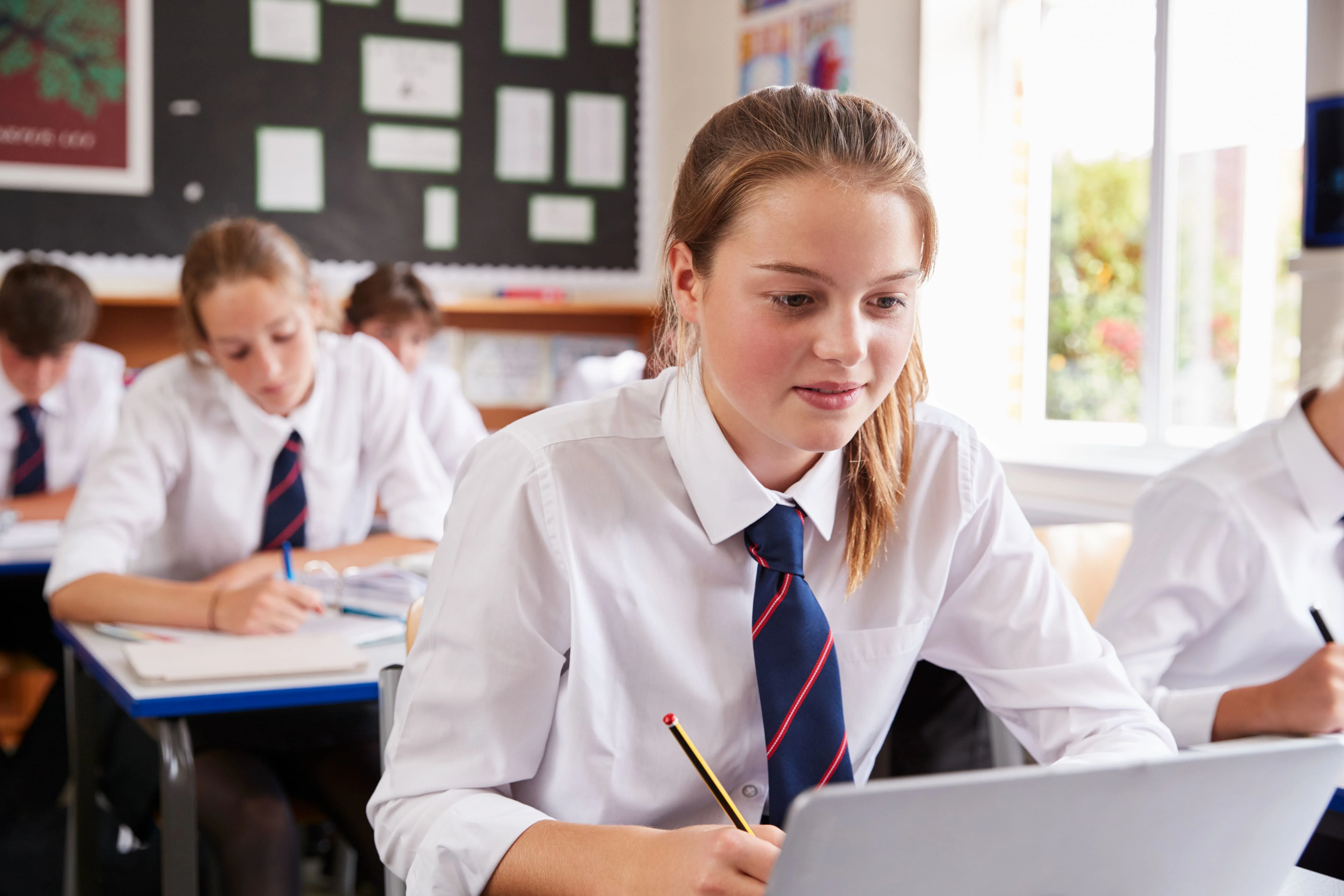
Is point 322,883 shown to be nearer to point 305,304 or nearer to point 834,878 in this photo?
point 305,304

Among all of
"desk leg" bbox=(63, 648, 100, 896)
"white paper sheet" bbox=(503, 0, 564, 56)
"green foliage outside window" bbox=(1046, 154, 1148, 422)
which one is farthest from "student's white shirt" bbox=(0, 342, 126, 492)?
"green foliage outside window" bbox=(1046, 154, 1148, 422)

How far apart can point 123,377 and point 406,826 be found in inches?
134

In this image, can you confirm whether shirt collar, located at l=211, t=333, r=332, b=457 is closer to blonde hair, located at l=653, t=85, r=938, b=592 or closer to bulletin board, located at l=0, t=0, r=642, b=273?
blonde hair, located at l=653, t=85, r=938, b=592

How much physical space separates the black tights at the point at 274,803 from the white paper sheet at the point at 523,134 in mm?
3068

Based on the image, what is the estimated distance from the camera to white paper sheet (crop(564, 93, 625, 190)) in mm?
4648

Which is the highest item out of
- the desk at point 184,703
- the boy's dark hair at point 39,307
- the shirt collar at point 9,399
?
the boy's dark hair at point 39,307

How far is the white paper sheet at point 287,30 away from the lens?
13.8 ft

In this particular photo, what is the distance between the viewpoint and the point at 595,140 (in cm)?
468

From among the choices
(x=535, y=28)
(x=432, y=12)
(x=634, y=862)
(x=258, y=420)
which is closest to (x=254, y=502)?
(x=258, y=420)

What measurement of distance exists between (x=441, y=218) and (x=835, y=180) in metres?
3.65

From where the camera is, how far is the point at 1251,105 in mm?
2840

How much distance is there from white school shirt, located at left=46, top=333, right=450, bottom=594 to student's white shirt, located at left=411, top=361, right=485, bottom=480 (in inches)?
32.4

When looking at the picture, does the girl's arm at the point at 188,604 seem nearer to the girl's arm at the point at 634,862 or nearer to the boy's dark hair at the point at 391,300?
the girl's arm at the point at 634,862

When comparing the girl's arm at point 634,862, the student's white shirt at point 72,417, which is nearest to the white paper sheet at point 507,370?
the student's white shirt at point 72,417
